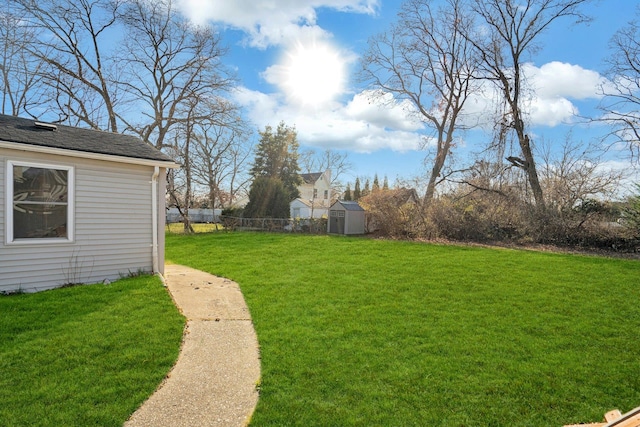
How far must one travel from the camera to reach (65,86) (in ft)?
59.5

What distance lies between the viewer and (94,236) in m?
6.18

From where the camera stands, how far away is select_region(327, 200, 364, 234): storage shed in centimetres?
1534

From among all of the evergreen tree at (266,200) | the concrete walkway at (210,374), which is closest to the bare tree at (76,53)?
the evergreen tree at (266,200)

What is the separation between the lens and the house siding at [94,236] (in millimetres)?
5441

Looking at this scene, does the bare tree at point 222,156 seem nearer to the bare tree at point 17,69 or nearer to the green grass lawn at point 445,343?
the bare tree at point 17,69

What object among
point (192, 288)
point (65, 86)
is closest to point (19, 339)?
point (192, 288)

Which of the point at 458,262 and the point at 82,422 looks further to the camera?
the point at 458,262

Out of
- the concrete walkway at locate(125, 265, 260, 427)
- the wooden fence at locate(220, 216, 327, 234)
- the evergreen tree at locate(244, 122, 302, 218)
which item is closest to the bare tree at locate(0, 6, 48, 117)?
the wooden fence at locate(220, 216, 327, 234)

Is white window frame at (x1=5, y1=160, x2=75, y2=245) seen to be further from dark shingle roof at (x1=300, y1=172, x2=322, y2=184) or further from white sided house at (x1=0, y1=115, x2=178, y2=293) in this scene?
dark shingle roof at (x1=300, y1=172, x2=322, y2=184)

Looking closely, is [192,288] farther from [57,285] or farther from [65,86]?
[65,86]

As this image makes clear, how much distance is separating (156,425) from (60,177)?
17.6 feet

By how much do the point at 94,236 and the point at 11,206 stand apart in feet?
Result: 4.16

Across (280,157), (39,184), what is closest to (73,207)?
(39,184)

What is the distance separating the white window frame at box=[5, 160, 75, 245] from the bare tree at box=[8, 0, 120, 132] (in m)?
16.1
